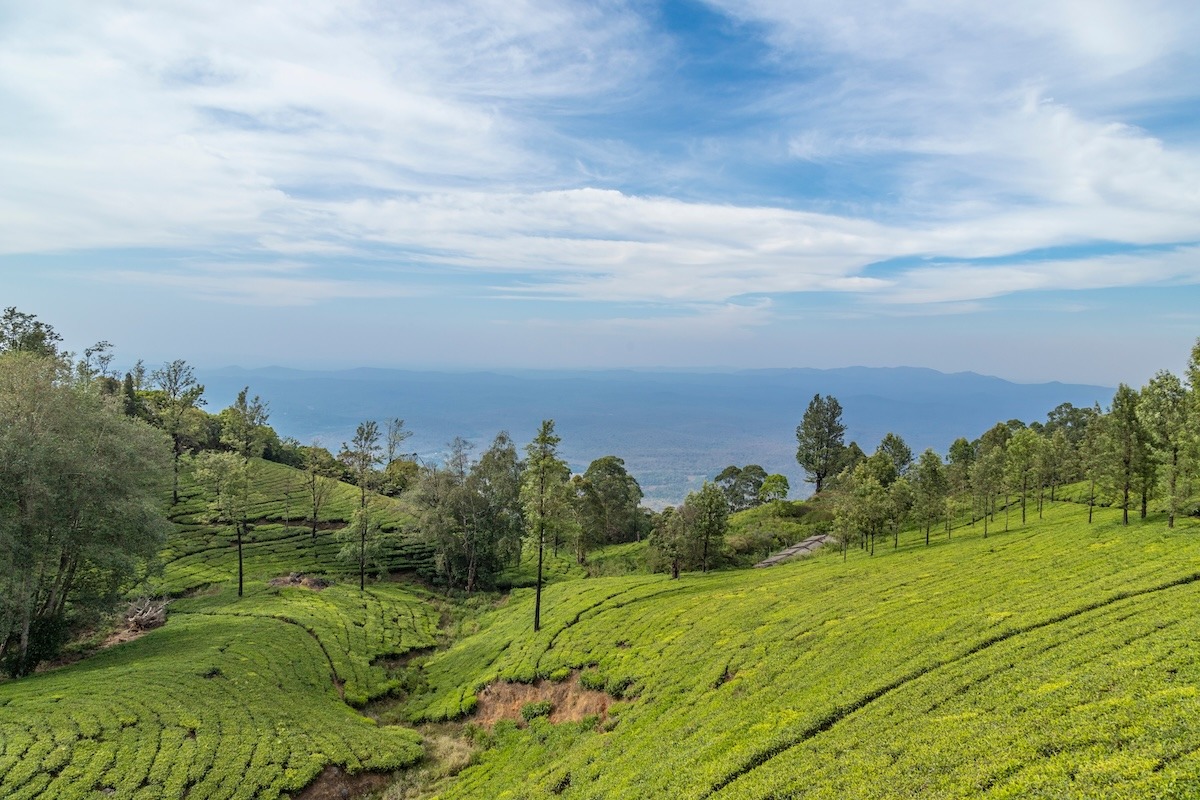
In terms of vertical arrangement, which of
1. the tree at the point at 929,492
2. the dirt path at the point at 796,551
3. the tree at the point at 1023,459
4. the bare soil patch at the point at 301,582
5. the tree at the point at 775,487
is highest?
the tree at the point at 1023,459

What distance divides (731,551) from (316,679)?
44.7 metres

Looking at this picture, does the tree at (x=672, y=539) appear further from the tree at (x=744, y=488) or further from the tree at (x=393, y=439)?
the tree at (x=744, y=488)

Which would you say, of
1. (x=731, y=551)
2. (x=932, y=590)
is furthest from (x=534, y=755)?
(x=731, y=551)

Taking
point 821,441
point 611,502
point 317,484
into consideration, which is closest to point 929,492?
point 821,441

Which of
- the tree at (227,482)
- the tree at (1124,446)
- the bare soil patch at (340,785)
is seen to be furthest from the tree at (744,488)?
the bare soil patch at (340,785)

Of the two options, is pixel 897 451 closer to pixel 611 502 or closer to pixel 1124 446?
pixel 611 502

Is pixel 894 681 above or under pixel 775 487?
above

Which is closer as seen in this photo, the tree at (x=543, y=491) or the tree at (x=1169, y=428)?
the tree at (x=1169, y=428)

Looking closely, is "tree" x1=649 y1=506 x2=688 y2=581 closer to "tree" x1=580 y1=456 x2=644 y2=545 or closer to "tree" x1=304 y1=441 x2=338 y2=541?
"tree" x1=580 y1=456 x2=644 y2=545

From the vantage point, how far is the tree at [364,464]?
193 ft

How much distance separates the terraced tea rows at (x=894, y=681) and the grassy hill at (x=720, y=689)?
10 cm

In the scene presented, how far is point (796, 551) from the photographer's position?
214 feet

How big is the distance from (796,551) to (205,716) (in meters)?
59.1

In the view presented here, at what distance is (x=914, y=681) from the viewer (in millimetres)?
18922
